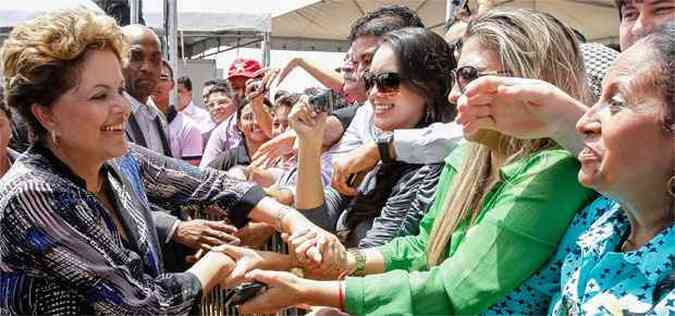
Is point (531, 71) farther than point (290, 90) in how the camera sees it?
No

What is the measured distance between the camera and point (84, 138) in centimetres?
192

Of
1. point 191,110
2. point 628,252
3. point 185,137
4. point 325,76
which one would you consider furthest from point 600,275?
point 191,110

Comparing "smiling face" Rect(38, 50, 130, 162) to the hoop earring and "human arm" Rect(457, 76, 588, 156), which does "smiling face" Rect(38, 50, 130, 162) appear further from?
"human arm" Rect(457, 76, 588, 156)

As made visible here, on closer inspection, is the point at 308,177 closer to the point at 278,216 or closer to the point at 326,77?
the point at 278,216

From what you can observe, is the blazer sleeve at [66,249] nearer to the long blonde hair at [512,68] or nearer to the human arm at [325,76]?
the long blonde hair at [512,68]

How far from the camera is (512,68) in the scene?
1862mm

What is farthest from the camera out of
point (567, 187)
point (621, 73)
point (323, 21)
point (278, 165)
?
point (323, 21)

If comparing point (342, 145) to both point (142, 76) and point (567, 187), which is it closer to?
point (142, 76)

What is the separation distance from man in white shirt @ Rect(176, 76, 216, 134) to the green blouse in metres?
4.60

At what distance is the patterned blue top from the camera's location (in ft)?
4.28

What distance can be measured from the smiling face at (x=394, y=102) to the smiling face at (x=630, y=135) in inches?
46.9

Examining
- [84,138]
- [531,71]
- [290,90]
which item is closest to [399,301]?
[531,71]

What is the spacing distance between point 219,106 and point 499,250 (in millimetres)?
5792

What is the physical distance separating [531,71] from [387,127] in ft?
2.81
